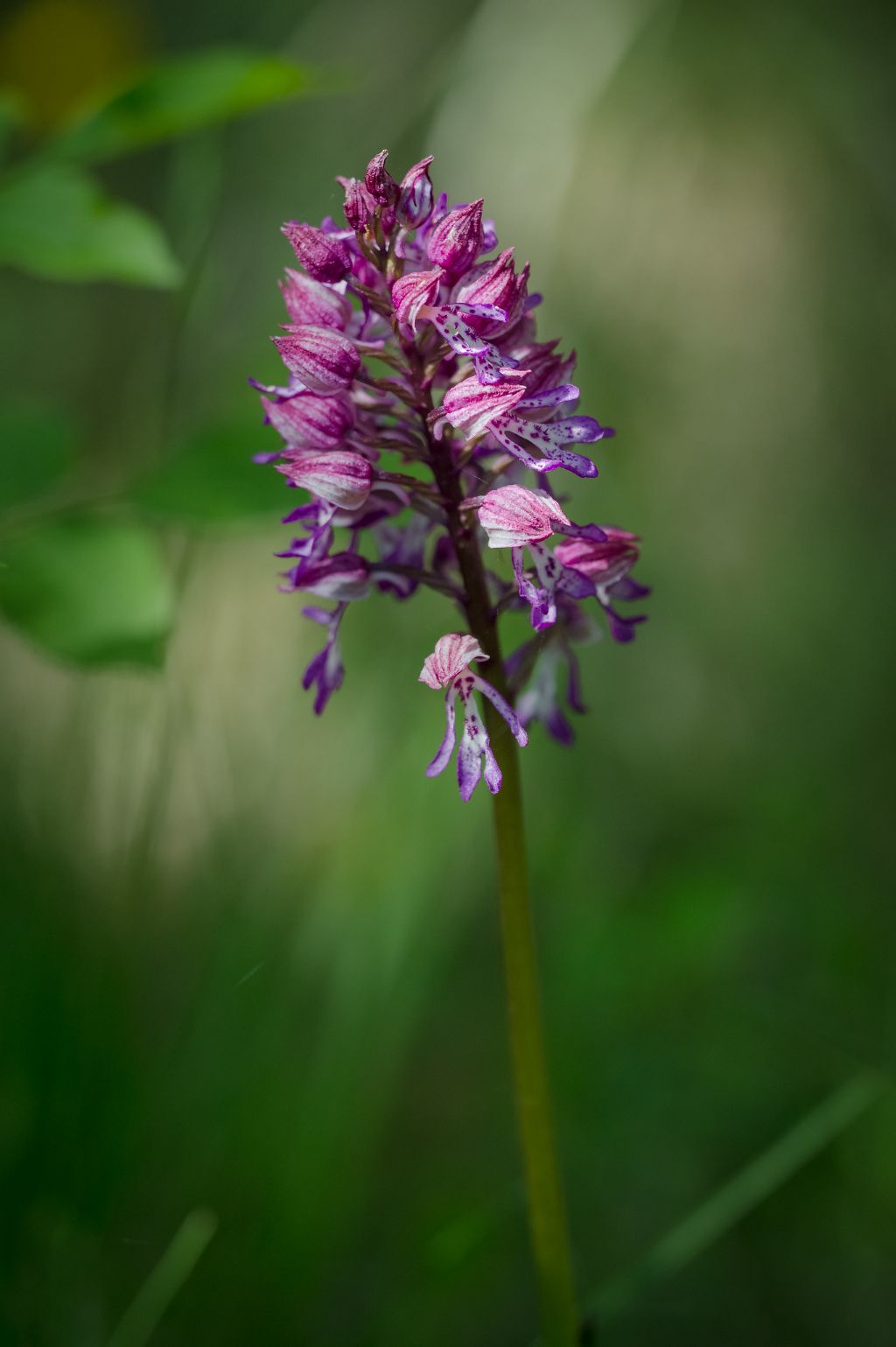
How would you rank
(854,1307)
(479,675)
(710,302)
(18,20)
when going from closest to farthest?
(479,675)
(854,1307)
(710,302)
(18,20)

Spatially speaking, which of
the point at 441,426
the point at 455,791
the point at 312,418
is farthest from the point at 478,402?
the point at 455,791

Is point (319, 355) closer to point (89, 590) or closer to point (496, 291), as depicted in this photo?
point (496, 291)

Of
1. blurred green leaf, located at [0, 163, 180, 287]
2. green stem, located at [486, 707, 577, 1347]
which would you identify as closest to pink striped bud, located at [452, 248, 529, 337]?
green stem, located at [486, 707, 577, 1347]

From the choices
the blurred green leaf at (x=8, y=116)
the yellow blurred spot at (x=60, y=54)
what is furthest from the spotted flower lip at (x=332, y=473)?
the yellow blurred spot at (x=60, y=54)

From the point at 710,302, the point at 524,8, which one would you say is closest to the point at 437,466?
the point at 524,8

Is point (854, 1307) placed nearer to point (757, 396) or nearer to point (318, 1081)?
point (318, 1081)

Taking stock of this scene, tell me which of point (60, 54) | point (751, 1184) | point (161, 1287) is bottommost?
point (161, 1287)

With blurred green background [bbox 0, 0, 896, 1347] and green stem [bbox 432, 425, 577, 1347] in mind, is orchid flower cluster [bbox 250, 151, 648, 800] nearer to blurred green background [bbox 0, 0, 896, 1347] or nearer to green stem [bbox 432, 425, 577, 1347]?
green stem [bbox 432, 425, 577, 1347]
